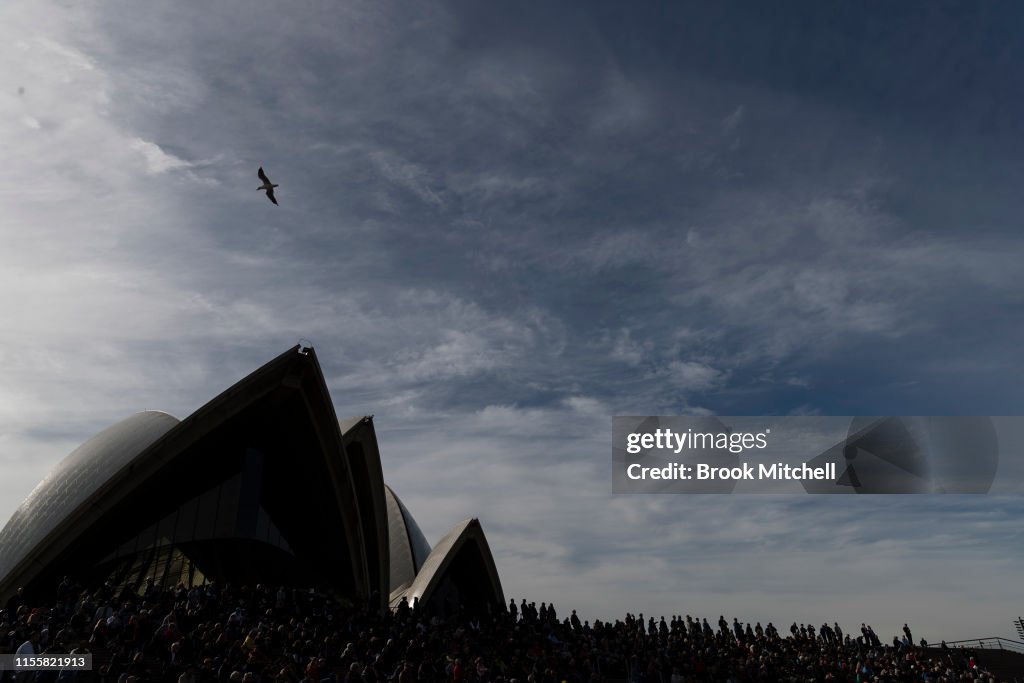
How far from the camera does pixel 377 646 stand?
1912 centimetres

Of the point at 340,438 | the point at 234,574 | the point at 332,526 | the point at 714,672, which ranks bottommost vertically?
the point at 714,672

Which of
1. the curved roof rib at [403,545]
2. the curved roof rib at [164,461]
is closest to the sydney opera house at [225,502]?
the curved roof rib at [164,461]

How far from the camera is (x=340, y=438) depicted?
30.4 meters

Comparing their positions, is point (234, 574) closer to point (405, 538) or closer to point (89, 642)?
point (89, 642)

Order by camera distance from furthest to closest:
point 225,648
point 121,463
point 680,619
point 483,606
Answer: point 483,606 → point 680,619 → point 121,463 → point 225,648

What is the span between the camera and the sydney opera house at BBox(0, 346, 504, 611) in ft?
85.6

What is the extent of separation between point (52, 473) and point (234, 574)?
10205 millimetres

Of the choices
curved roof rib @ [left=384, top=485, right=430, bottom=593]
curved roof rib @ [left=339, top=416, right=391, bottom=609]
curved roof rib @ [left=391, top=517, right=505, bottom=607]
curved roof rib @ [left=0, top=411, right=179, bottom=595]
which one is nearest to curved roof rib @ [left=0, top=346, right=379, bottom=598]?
curved roof rib @ [left=0, top=411, right=179, bottom=595]

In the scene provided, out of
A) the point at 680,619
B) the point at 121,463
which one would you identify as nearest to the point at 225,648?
the point at 121,463

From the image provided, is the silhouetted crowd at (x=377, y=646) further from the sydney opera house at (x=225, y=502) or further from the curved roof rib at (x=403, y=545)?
the curved roof rib at (x=403, y=545)

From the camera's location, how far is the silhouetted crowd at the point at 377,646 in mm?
15195

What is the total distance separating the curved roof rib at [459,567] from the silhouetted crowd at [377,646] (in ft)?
19.7

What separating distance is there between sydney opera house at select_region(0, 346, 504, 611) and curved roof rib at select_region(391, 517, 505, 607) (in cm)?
275

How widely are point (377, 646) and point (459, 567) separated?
23.7m
